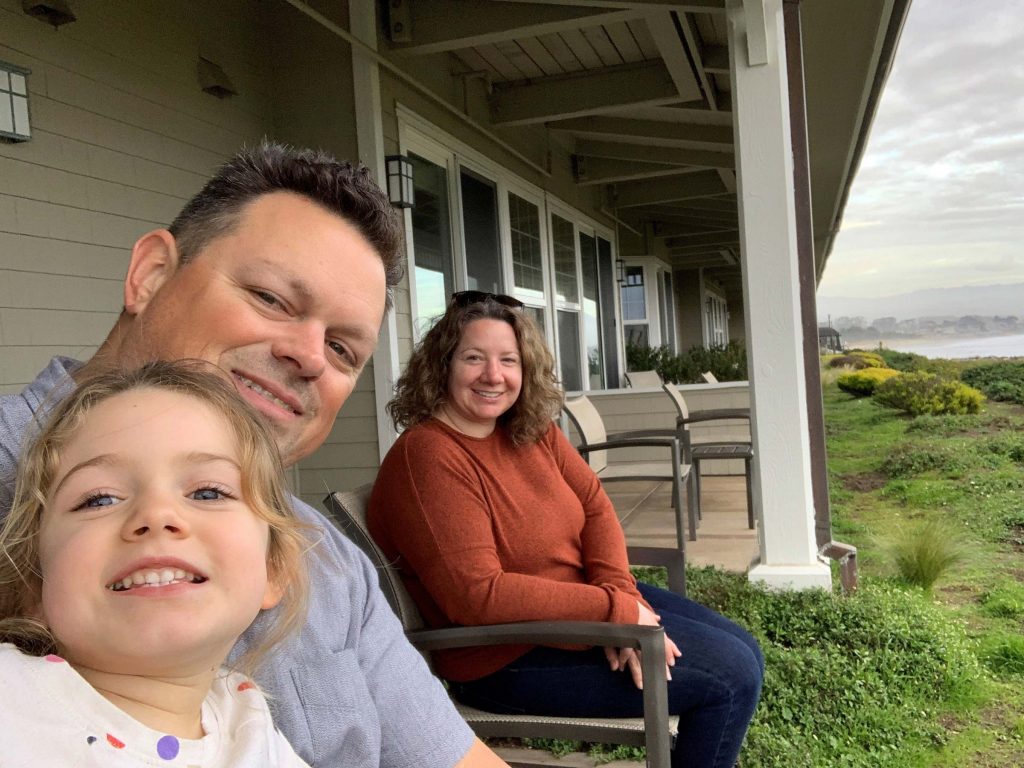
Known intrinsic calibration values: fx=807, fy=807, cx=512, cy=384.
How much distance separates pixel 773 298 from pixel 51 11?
2952 mm

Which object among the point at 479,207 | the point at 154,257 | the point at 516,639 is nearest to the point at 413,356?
the point at 516,639

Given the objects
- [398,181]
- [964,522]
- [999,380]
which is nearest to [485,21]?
[398,181]

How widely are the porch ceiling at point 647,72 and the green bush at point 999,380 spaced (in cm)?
693

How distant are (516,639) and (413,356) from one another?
2.82 ft

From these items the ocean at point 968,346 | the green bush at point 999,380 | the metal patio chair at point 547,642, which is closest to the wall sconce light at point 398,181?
the metal patio chair at point 547,642

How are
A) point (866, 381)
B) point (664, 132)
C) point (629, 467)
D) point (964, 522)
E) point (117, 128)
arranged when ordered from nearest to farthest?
point (117, 128)
point (629, 467)
point (964, 522)
point (664, 132)
point (866, 381)

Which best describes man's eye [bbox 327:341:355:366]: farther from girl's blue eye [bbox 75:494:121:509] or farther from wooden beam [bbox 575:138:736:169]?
wooden beam [bbox 575:138:736:169]

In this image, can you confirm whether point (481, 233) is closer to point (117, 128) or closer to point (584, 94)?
point (584, 94)

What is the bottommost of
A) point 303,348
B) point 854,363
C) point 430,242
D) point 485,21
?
point 854,363

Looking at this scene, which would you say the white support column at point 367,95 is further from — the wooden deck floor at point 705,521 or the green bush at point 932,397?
the green bush at point 932,397

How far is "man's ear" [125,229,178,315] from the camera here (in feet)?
3.37

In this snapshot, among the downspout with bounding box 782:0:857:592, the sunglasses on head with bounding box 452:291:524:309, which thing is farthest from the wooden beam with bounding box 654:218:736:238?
the sunglasses on head with bounding box 452:291:524:309

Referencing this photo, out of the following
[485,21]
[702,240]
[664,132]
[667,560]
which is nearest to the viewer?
[667,560]

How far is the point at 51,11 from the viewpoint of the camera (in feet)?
9.10
